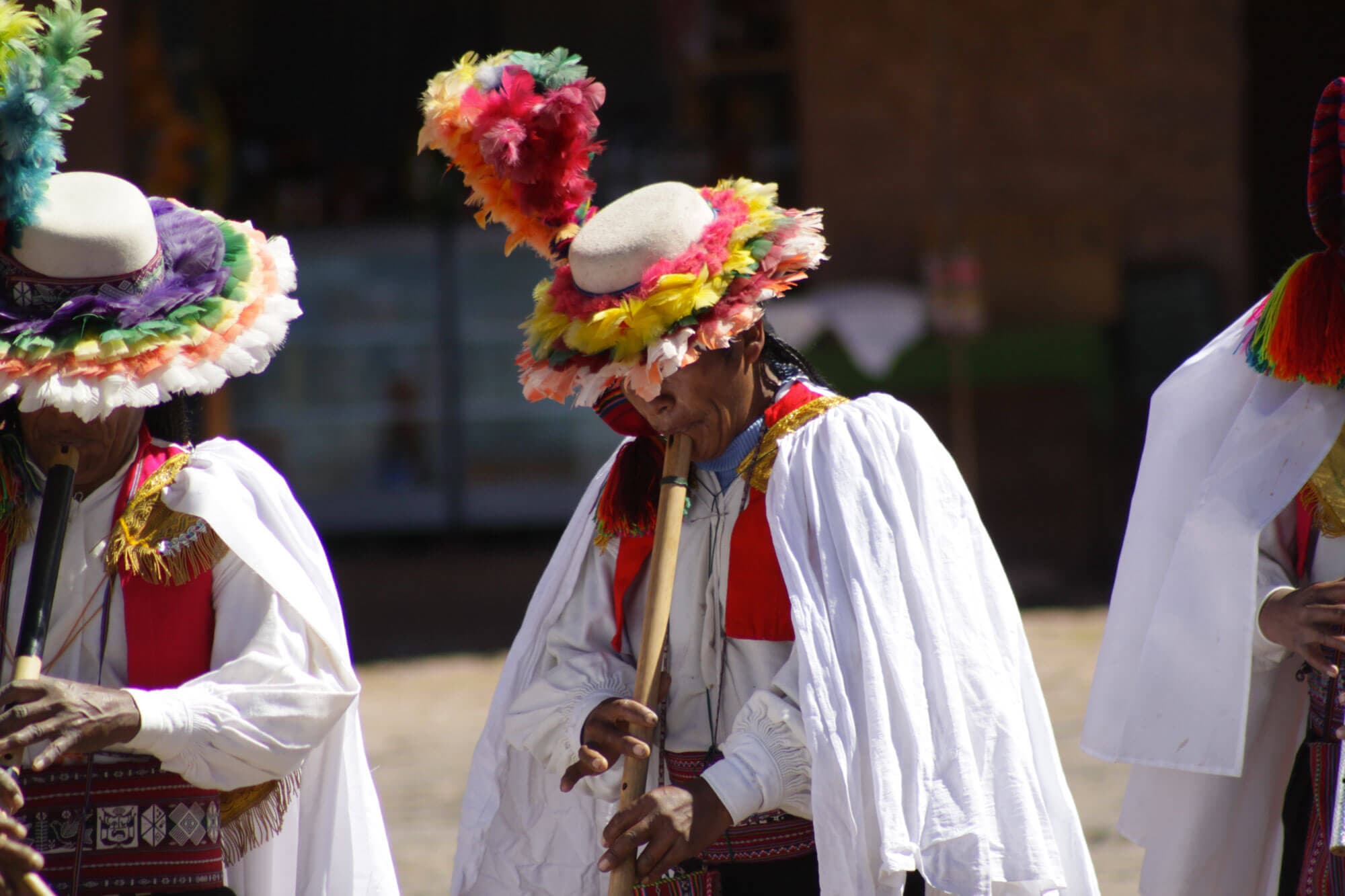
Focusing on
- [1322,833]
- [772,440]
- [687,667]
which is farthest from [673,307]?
[1322,833]

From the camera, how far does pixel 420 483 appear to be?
36.6ft

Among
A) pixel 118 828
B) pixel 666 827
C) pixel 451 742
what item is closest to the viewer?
pixel 666 827

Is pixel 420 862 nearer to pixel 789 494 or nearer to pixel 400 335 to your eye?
pixel 789 494

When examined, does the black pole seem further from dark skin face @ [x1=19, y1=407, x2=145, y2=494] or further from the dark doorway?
the dark doorway

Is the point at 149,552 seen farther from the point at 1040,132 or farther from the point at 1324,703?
the point at 1040,132

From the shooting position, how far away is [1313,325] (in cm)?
252

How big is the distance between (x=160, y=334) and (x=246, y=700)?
1.86 feet

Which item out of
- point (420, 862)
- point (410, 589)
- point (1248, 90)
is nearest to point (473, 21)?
point (410, 589)

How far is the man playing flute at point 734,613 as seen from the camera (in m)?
2.32

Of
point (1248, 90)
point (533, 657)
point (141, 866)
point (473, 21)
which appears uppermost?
point (473, 21)

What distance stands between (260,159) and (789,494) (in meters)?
9.01

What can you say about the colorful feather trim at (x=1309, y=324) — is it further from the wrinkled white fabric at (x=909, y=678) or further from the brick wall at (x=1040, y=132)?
the brick wall at (x=1040, y=132)

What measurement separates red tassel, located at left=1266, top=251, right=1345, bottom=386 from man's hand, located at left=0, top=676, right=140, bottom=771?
1838 millimetres

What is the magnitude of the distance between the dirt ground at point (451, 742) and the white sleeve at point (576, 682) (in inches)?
83.5
